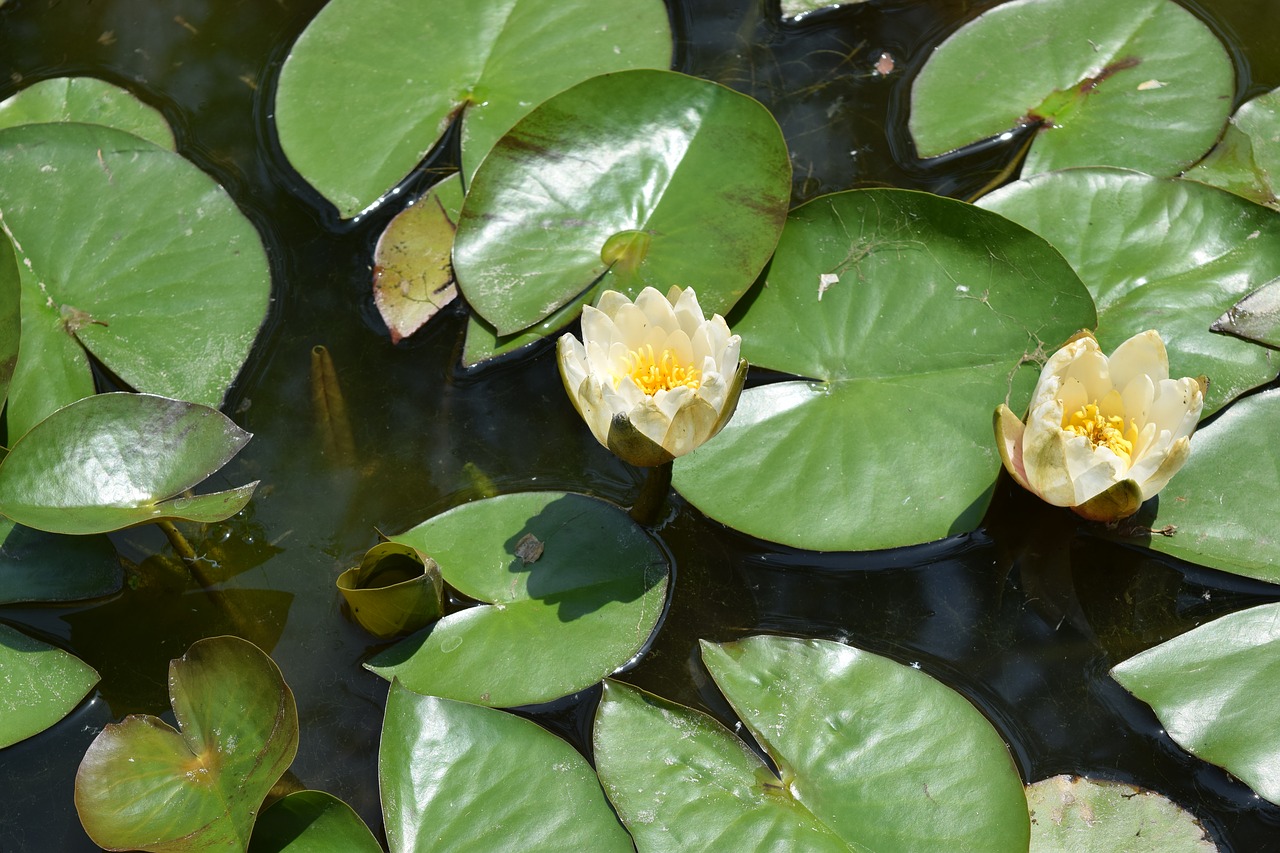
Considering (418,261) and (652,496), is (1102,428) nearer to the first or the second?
(652,496)

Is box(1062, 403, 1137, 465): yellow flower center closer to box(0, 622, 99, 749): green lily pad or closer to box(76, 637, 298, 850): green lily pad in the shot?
box(76, 637, 298, 850): green lily pad

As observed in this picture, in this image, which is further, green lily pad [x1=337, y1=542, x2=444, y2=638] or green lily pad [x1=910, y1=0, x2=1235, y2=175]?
green lily pad [x1=910, y1=0, x2=1235, y2=175]

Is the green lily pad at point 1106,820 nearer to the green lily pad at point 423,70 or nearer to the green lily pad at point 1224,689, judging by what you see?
the green lily pad at point 1224,689

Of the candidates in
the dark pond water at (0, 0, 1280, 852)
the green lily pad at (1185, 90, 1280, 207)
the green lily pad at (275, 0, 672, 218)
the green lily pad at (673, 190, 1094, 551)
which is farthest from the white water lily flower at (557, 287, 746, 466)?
the green lily pad at (1185, 90, 1280, 207)

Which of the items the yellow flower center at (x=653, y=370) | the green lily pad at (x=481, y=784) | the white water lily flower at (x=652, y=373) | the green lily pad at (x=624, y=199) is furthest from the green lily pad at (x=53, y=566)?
the yellow flower center at (x=653, y=370)

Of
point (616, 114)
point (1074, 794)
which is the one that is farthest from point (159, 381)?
point (1074, 794)

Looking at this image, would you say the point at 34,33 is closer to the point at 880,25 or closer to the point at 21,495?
the point at 21,495
